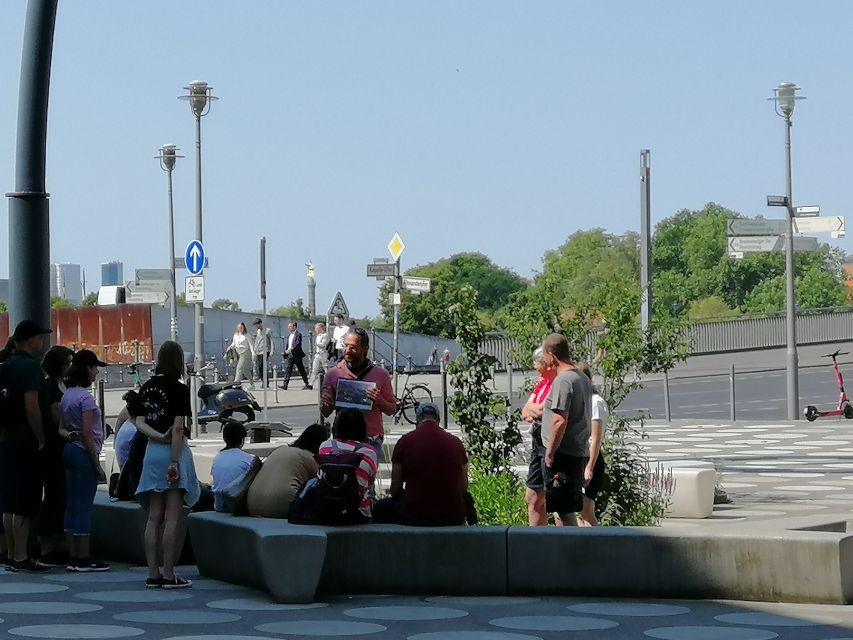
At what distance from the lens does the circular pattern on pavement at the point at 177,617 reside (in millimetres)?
8719

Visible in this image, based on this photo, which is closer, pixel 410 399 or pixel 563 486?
pixel 563 486

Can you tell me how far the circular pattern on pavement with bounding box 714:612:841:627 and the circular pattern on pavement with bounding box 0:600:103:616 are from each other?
3.43 m

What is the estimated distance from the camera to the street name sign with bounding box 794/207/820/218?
104 feet

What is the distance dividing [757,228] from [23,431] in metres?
23.5

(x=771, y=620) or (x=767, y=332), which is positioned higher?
(x=767, y=332)

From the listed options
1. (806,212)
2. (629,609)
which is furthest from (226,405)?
(629,609)

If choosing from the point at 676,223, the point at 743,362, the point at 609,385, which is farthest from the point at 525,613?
the point at 676,223

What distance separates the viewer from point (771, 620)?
859 cm

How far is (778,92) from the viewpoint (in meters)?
32.2

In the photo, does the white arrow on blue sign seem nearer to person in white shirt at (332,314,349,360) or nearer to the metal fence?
person in white shirt at (332,314,349,360)

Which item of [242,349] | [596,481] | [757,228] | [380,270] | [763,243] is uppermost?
[757,228]

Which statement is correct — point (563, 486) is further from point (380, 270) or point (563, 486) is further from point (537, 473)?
point (380, 270)

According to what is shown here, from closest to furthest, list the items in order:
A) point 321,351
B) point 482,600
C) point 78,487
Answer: point 482,600
point 78,487
point 321,351

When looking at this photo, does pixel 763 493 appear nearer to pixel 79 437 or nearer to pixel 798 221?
pixel 79 437
